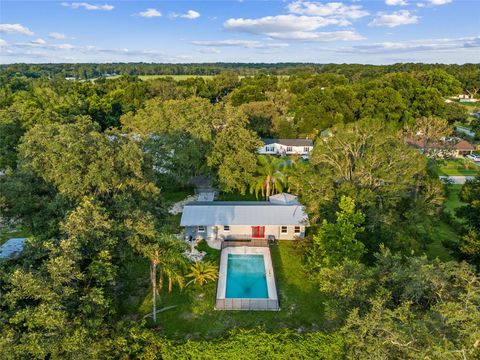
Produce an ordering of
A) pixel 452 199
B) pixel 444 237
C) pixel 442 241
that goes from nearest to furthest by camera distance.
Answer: pixel 442 241, pixel 444 237, pixel 452 199

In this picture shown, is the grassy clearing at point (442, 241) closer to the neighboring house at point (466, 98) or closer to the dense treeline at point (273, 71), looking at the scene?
the dense treeline at point (273, 71)

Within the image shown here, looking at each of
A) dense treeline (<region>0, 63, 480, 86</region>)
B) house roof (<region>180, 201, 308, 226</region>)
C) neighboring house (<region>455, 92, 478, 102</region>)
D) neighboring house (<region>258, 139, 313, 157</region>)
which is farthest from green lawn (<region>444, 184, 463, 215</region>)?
neighboring house (<region>455, 92, 478, 102</region>)

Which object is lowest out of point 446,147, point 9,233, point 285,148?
point 9,233

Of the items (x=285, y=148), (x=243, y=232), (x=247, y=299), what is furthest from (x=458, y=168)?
(x=247, y=299)

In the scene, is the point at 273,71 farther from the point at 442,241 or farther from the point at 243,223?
the point at 442,241

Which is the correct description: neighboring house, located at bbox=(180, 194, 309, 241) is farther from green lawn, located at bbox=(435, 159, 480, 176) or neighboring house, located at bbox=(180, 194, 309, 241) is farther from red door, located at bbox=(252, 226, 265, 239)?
green lawn, located at bbox=(435, 159, 480, 176)

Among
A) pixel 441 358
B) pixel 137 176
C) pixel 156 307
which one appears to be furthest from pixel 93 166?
pixel 441 358
